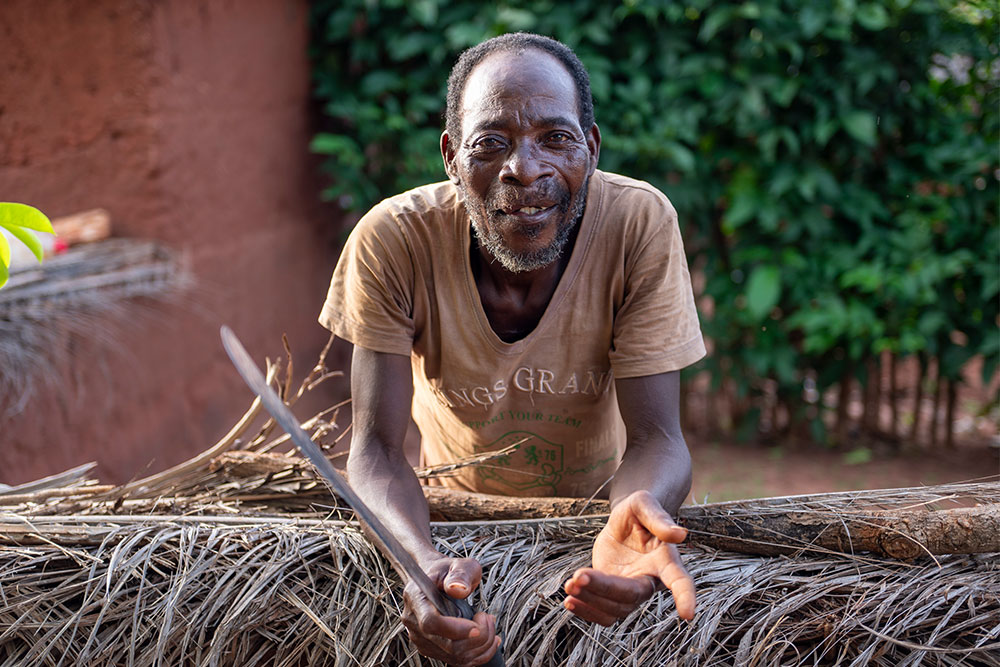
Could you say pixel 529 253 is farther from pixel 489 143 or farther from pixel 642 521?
pixel 642 521

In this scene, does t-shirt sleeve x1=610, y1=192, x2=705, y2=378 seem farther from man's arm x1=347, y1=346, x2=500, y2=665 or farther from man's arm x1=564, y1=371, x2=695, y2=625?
man's arm x1=347, y1=346, x2=500, y2=665

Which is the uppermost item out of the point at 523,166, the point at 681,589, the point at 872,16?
the point at 872,16

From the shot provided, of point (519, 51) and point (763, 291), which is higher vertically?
point (519, 51)

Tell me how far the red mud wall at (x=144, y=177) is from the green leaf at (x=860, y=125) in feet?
9.95

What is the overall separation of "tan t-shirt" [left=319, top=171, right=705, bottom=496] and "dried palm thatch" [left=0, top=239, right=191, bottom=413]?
1864mm

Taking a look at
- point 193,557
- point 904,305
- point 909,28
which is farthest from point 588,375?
point 909,28

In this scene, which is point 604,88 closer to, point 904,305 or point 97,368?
point 904,305

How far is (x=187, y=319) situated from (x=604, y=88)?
2.41 metres

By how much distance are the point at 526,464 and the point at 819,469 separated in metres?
3.13

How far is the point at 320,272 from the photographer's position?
5.58 metres

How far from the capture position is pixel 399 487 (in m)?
1.97

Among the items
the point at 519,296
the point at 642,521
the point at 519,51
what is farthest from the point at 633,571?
the point at 519,51

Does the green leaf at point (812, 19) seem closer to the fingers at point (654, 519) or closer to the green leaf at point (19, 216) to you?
the fingers at point (654, 519)

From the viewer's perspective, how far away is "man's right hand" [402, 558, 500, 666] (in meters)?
1.57
